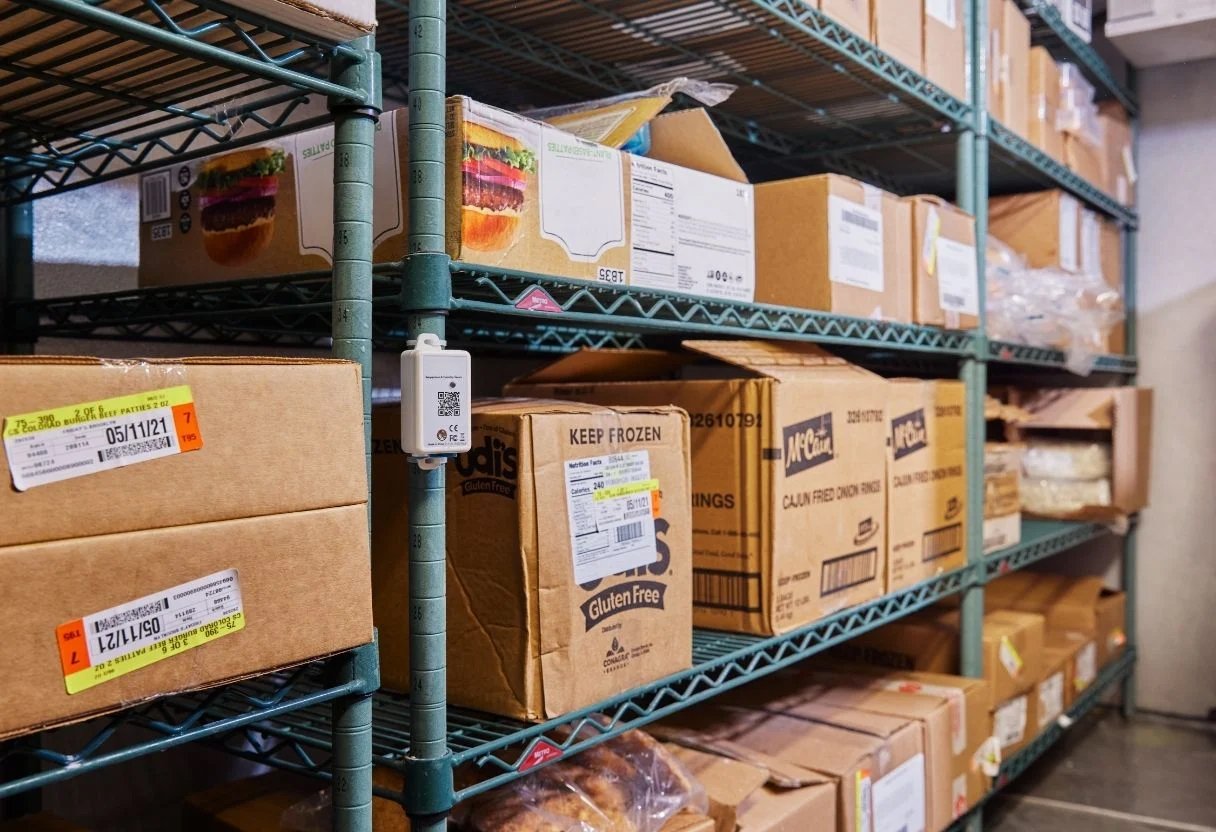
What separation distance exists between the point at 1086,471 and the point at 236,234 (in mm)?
2616

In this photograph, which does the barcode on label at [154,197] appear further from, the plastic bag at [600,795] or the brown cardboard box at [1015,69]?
the brown cardboard box at [1015,69]

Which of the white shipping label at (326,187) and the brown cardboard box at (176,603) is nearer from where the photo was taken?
the brown cardboard box at (176,603)

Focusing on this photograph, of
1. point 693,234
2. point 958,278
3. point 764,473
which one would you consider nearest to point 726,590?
point 764,473

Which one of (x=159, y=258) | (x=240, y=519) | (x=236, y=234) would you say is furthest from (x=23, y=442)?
(x=159, y=258)

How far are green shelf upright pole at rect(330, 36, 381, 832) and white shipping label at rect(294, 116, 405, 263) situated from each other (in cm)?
13

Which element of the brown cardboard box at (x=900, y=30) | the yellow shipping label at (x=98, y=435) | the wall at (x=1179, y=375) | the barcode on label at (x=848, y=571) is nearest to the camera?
the yellow shipping label at (x=98, y=435)

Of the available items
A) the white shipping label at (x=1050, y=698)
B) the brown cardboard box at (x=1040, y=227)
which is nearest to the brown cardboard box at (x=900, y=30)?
the brown cardboard box at (x=1040, y=227)

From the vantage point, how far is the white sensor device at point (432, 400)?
103 centimetres

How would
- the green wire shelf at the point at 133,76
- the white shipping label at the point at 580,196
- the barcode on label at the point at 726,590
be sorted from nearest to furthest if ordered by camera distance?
the green wire shelf at the point at 133,76 → the white shipping label at the point at 580,196 → the barcode on label at the point at 726,590

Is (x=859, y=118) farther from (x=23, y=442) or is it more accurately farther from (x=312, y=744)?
(x=23, y=442)

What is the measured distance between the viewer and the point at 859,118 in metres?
2.34

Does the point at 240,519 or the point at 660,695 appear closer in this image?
the point at 240,519

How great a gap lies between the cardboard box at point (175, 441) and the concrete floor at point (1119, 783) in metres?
2.32

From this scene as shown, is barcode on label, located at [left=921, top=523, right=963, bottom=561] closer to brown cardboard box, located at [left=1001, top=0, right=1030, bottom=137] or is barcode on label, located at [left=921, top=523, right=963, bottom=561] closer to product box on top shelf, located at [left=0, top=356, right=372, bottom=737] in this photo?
brown cardboard box, located at [left=1001, top=0, right=1030, bottom=137]
